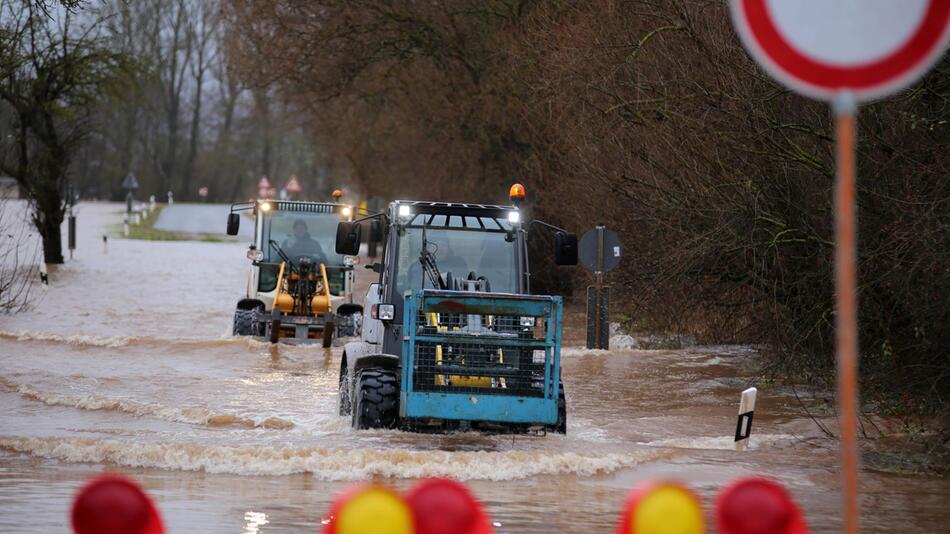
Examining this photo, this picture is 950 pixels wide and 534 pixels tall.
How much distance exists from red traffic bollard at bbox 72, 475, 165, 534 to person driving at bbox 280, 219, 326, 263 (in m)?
19.9

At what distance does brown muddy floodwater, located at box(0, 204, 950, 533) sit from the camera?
8867mm

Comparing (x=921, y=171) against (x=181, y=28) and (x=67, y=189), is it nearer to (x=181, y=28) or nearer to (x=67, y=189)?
(x=67, y=189)

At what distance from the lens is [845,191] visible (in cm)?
347

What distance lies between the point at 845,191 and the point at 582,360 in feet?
55.3

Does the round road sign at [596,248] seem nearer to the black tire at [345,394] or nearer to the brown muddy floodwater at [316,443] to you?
the brown muddy floodwater at [316,443]

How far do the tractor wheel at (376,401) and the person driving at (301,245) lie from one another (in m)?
10.8

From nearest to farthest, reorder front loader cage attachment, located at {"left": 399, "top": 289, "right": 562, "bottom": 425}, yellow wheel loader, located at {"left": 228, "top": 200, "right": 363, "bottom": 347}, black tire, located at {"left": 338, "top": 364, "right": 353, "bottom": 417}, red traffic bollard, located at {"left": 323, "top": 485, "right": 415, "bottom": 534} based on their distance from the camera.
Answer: red traffic bollard, located at {"left": 323, "top": 485, "right": 415, "bottom": 534}
front loader cage attachment, located at {"left": 399, "top": 289, "right": 562, "bottom": 425}
black tire, located at {"left": 338, "top": 364, "right": 353, "bottom": 417}
yellow wheel loader, located at {"left": 228, "top": 200, "right": 363, "bottom": 347}

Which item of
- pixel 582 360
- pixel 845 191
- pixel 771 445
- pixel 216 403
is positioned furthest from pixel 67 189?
pixel 845 191

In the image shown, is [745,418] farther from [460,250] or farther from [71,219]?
[71,219]

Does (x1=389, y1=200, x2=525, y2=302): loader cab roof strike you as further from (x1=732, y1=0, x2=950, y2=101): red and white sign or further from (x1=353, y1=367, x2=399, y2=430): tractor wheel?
(x1=732, y1=0, x2=950, y2=101): red and white sign

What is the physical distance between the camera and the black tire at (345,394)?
13055mm

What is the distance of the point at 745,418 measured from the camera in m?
11.9

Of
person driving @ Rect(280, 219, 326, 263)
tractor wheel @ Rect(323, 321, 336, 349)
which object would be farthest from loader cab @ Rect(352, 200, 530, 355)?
person driving @ Rect(280, 219, 326, 263)

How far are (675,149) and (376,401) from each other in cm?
619
